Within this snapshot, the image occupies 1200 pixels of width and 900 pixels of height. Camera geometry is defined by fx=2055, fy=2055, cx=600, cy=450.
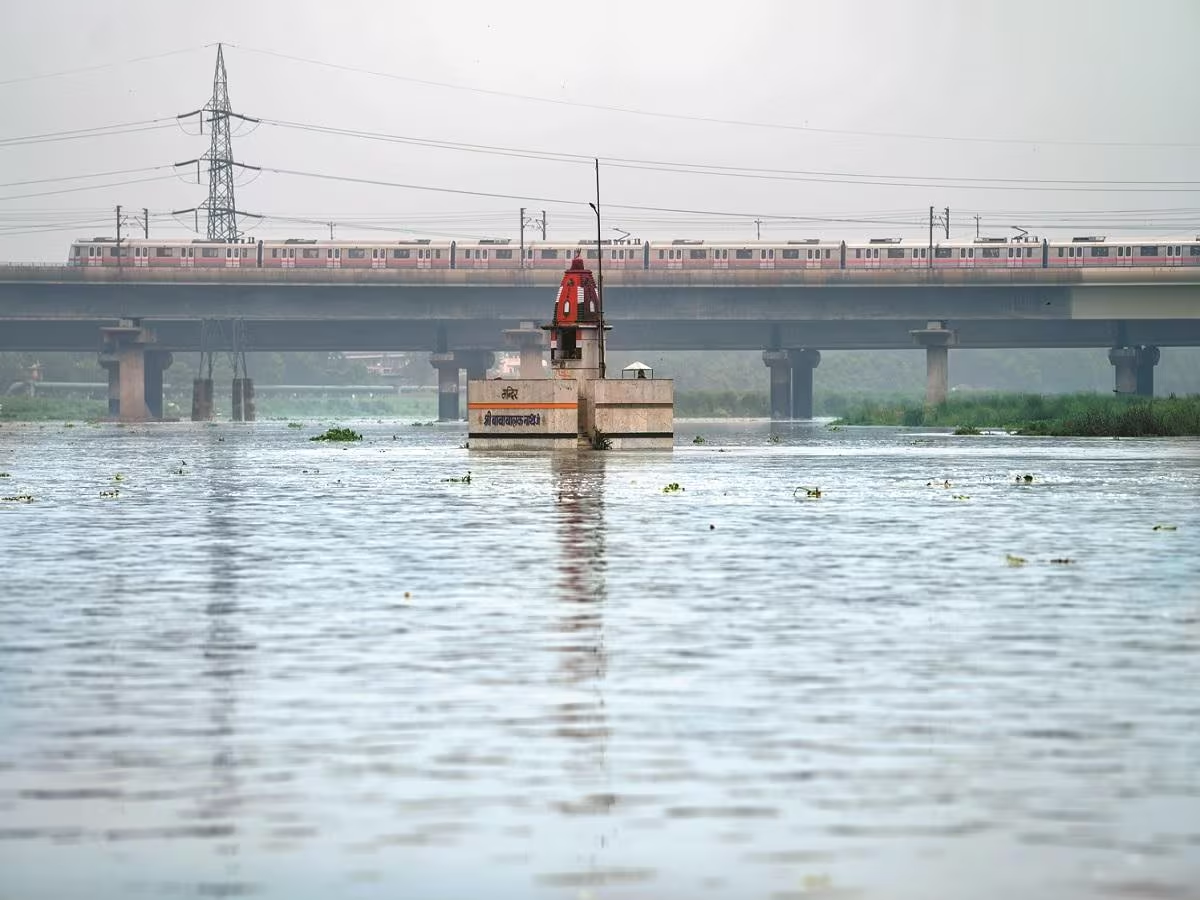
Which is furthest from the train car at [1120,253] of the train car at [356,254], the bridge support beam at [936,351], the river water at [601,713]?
the river water at [601,713]

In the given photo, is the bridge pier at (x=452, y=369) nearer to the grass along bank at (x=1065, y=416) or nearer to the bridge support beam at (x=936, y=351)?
the grass along bank at (x=1065, y=416)

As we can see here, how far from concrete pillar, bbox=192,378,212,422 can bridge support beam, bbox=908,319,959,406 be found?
63.4 meters

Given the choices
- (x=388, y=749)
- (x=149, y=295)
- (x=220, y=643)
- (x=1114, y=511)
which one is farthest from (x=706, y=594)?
(x=149, y=295)

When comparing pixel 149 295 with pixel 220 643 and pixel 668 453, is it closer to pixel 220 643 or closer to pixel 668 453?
pixel 668 453

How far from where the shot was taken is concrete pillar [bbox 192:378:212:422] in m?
183

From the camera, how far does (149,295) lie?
542ft

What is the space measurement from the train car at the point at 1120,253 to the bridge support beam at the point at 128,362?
2891 inches

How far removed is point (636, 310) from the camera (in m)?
162

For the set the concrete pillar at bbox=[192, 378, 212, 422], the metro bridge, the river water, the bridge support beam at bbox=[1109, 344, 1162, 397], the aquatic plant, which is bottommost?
the aquatic plant

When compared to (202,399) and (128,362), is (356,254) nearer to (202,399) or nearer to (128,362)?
(128,362)

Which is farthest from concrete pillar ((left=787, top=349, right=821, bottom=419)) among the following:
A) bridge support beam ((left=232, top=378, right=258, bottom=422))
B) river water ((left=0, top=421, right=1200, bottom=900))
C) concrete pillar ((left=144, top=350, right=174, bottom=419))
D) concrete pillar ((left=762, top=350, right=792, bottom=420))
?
river water ((left=0, top=421, right=1200, bottom=900))

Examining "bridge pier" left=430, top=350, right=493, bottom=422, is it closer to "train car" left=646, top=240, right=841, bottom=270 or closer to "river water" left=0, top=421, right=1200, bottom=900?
"train car" left=646, top=240, right=841, bottom=270

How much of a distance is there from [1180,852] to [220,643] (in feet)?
34.4

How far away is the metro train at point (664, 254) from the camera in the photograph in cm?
15650
